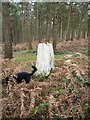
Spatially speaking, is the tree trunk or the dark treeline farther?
the dark treeline

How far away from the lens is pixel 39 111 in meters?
3.21

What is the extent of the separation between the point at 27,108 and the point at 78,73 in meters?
2.47

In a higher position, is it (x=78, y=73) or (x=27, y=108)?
(x=78, y=73)

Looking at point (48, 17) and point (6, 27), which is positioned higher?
point (48, 17)

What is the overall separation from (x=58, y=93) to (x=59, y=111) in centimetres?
76

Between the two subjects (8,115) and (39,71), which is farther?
(39,71)

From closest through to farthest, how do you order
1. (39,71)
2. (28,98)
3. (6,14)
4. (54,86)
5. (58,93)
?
(28,98), (58,93), (54,86), (39,71), (6,14)

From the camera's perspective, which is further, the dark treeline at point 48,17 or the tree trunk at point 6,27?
the dark treeline at point 48,17

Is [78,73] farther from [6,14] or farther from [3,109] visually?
[6,14]

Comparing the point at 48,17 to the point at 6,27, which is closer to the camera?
the point at 6,27

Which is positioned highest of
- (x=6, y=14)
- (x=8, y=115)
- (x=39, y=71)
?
(x=6, y=14)

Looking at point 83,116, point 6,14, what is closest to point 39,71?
point 83,116

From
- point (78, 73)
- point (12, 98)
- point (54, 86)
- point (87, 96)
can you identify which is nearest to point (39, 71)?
point (54, 86)

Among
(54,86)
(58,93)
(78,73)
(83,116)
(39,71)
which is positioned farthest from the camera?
(39,71)
